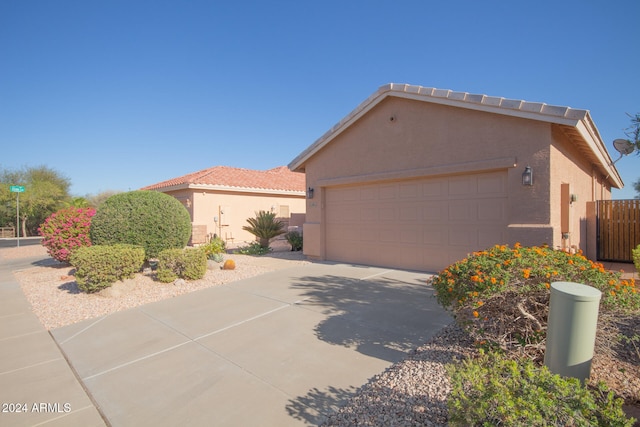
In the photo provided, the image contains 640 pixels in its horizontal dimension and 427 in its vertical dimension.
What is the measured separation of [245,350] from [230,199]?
15150mm

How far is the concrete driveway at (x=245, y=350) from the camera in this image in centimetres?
303

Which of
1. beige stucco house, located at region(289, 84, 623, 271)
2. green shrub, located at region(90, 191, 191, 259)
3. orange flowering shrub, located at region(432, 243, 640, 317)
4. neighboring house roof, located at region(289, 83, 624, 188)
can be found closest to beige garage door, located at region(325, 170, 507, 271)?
beige stucco house, located at region(289, 84, 623, 271)

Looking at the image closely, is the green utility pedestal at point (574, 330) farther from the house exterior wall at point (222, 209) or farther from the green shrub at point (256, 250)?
the house exterior wall at point (222, 209)

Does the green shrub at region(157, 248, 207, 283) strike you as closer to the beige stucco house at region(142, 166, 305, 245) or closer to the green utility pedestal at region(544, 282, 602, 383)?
the green utility pedestal at region(544, 282, 602, 383)

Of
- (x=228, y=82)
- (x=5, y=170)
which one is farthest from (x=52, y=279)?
(x=5, y=170)

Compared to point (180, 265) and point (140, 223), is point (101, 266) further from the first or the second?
point (140, 223)

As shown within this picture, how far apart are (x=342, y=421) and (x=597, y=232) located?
1191 cm

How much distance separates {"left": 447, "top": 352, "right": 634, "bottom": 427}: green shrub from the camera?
1.85 meters

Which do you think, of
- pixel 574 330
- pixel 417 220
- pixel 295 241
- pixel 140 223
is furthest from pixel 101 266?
pixel 295 241

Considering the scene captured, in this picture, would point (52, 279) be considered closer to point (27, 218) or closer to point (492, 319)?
point (492, 319)

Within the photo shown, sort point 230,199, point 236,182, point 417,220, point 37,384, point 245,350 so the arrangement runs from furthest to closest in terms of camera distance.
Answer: point 236,182 < point 230,199 < point 417,220 < point 245,350 < point 37,384

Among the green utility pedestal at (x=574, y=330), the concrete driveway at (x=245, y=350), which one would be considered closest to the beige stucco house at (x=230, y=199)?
the concrete driveway at (x=245, y=350)

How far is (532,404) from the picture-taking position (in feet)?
6.26

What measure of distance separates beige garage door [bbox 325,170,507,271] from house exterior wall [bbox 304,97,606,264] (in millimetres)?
315
